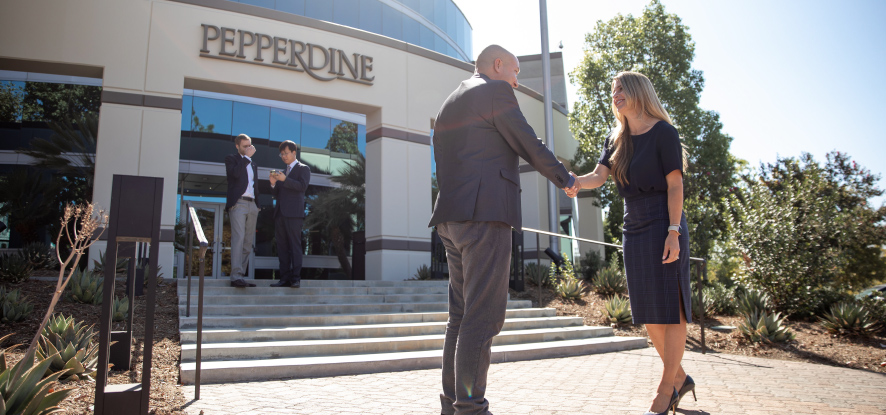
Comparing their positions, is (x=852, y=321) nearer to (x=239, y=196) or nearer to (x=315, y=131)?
(x=239, y=196)

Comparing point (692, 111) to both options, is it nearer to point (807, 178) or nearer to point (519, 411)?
point (807, 178)

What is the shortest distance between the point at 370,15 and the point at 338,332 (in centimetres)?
2020

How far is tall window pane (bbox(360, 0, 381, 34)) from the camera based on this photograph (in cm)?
2362

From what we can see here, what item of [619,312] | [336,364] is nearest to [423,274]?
[619,312]

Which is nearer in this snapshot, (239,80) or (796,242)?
(796,242)

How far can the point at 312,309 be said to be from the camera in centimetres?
729

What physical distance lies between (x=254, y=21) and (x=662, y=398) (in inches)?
420

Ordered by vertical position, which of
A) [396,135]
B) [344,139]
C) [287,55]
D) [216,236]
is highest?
[344,139]

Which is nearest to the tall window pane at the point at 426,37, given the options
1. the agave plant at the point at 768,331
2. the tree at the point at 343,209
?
the tree at the point at 343,209

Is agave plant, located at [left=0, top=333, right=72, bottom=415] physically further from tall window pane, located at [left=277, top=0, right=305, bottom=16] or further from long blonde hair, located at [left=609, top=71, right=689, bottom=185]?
tall window pane, located at [left=277, top=0, right=305, bottom=16]

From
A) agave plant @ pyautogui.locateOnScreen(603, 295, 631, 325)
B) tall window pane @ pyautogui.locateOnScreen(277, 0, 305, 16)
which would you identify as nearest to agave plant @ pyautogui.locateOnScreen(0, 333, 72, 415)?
agave plant @ pyautogui.locateOnScreen(603, 295, 631, 325)

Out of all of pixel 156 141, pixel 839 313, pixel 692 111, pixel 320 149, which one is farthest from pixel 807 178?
pixel 320 149

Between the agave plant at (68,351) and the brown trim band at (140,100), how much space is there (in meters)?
6.37

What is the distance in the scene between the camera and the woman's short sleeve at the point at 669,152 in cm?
313
